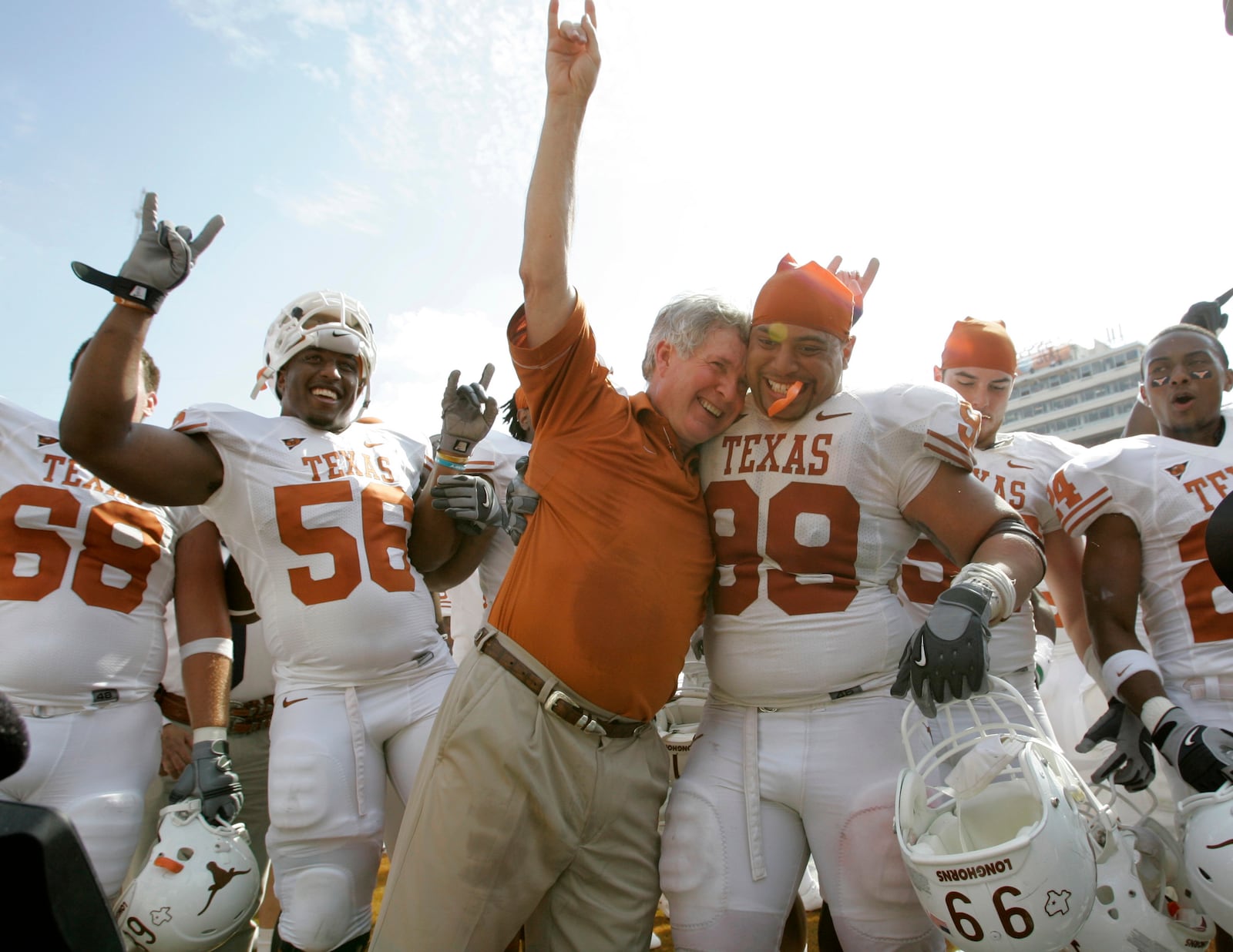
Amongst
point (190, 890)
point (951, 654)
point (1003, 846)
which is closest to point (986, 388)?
point (951, 654)

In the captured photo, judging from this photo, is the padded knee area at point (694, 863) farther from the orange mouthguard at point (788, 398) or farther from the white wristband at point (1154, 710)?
the white wristband at point (1154, 710)

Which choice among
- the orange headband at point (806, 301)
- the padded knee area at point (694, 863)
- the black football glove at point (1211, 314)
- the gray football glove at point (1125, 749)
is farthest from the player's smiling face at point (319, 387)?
the black football glove at point (1211, 314)

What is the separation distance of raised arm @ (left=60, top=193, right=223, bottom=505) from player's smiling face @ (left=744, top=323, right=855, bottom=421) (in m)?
1.82

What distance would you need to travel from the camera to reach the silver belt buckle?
6.64 ft

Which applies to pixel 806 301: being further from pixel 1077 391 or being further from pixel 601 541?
pixel 1077 391

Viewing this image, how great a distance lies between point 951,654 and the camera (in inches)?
71.2

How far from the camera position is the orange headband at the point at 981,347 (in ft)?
12.0

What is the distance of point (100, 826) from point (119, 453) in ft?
3.87

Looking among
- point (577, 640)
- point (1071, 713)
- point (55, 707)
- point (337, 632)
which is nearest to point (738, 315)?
point (577, 640)

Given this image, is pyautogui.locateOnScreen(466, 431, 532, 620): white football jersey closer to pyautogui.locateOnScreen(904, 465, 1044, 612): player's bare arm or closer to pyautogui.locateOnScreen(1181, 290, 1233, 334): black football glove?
pyautogui.locateOnScreen(904, 465, 1044, 612): player's bare arm

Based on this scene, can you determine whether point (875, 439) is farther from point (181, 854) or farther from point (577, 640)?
point (181, 854)

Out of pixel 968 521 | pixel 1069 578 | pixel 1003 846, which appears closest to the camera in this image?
pixel 1003 846

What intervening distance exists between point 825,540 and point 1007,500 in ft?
5.05

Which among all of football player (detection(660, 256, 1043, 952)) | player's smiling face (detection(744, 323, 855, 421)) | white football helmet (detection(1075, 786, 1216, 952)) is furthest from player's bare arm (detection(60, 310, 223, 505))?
white football helmet (detection(1075, 786, 1216, 952))
